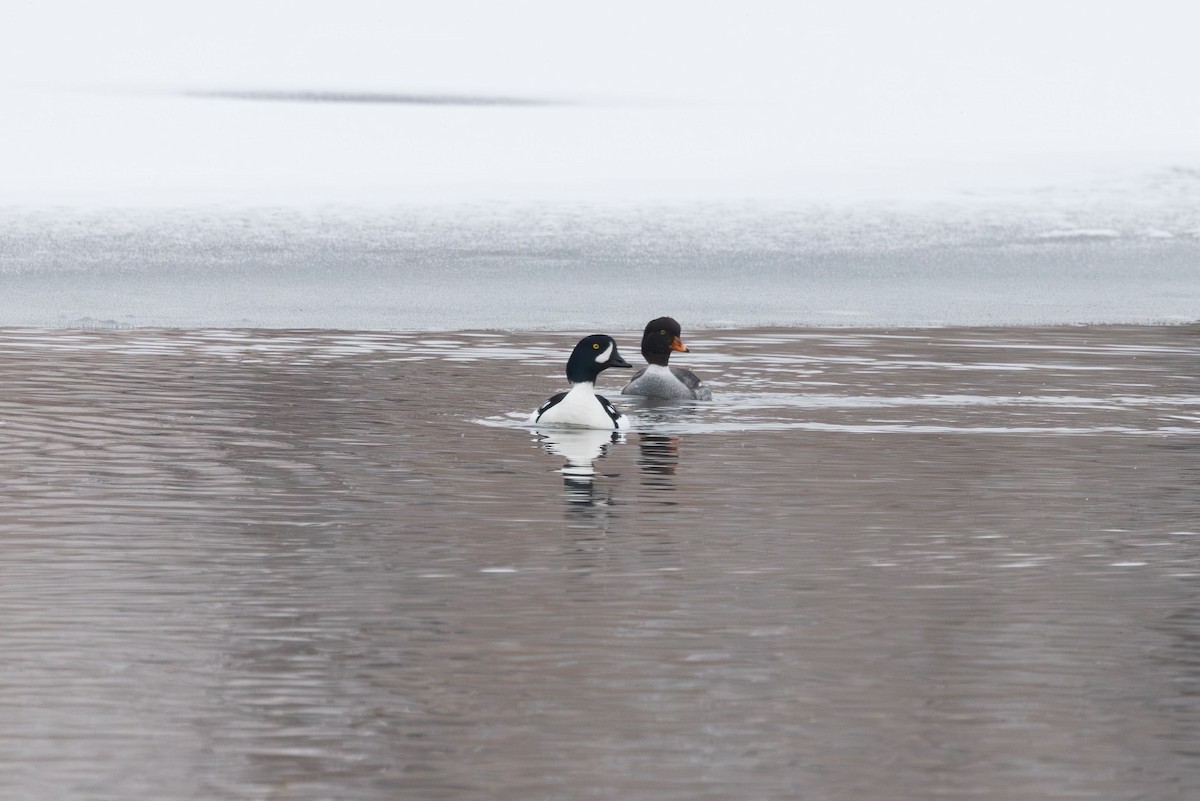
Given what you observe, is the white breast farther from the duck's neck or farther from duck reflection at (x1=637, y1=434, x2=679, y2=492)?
the duck's neck

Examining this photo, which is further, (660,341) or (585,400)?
(660,341)

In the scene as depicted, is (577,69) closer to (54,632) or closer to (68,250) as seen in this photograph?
(68,250)

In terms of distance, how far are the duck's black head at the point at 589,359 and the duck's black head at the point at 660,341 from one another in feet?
3.73

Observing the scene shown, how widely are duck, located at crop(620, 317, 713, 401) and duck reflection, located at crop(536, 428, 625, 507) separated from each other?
3.45 feet

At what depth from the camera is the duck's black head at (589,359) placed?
36.1ft

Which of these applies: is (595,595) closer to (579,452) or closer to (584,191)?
(579,452)

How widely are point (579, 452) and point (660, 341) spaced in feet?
8.90

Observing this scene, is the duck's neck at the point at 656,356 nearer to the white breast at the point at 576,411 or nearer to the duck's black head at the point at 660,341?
the duck's black head at the point at 660,341

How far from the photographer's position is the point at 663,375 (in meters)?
12.1

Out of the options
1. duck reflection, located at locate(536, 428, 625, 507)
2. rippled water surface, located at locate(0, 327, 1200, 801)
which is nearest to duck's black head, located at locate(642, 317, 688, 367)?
rippled water surface, located at locate(0, 327, 1200, 801)

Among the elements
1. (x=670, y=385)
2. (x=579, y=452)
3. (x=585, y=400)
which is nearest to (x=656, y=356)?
(x=670, y=385)

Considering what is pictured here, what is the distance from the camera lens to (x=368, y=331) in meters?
15.7

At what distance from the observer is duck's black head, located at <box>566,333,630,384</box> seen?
10992mm

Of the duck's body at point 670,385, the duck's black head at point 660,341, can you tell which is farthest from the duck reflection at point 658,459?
the duck's black head at point 660,341
